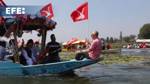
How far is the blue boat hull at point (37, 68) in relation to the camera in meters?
17.3

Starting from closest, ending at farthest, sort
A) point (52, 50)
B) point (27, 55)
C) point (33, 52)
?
point (27, 55), point (52, 50), point (33, 52)

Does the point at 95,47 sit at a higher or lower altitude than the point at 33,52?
higher

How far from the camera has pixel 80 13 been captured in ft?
62.2

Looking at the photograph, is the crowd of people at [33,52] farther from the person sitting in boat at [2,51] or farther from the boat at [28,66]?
the boat at [28,66]

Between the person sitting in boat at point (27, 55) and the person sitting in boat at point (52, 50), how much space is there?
24.2 inches

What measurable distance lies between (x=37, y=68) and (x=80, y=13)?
10.4 feet

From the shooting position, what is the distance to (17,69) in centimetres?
1744

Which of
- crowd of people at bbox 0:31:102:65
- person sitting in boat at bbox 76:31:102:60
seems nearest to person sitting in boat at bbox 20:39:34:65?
crowd of people at bbox 0:31:102:65

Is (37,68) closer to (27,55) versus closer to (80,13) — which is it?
(27,55)

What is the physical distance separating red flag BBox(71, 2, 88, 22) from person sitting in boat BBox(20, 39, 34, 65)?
211 centimetres

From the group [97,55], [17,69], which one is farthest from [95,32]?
[17,69]

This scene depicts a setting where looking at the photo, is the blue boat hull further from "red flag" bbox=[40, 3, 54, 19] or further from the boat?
"red flag" bbox=[40, 3, 54, 19]

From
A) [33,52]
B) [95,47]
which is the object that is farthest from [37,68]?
[95,47]

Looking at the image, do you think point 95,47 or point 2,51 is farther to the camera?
point 2,51
